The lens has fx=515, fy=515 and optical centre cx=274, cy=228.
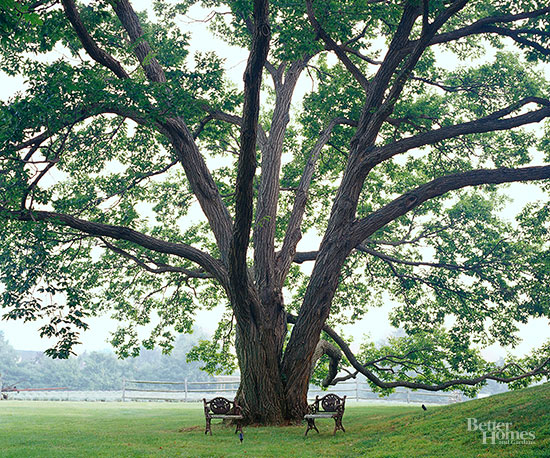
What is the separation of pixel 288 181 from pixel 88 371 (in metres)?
49.1

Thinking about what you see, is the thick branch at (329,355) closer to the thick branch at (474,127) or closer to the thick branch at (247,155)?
the thick branch at (247,155)

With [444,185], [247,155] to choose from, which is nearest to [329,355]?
[444,185]

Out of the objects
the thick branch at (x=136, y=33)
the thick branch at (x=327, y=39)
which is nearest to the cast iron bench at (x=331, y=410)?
the thick branch at (x=327, y=39)

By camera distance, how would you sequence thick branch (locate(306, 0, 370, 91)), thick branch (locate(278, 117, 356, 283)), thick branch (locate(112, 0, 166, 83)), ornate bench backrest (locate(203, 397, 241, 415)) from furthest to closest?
thick branch (locate(278, 117, 356, 283))
thick branch (locate(112, 0, 166, 83))
ornate bench backrest (locate(203, 397, 241, 415))
thick branch (locate(306, 0, 370, 91))

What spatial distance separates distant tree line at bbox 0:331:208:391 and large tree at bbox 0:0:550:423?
42.2 m

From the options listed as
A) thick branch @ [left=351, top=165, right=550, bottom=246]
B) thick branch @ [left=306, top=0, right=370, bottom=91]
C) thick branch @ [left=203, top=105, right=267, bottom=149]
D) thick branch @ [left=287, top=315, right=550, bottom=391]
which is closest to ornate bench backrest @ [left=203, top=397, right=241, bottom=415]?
thick branch @ [left=287, top=315, right=550, bottom=391]

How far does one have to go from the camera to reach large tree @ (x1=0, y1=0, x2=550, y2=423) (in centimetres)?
1042

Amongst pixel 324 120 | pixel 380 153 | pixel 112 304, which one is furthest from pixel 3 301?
pixel 324 120

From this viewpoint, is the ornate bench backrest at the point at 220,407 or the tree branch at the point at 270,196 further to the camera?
the tree branch at the point at 270,196

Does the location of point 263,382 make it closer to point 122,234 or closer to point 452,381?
point 122,234

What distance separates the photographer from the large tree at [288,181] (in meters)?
10.4

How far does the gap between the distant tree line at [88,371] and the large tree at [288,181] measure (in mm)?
42150

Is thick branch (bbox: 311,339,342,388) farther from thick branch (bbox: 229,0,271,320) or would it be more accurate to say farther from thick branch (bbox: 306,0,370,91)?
thick branch (bbox: 306,0,370,91)

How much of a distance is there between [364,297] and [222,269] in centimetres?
714
